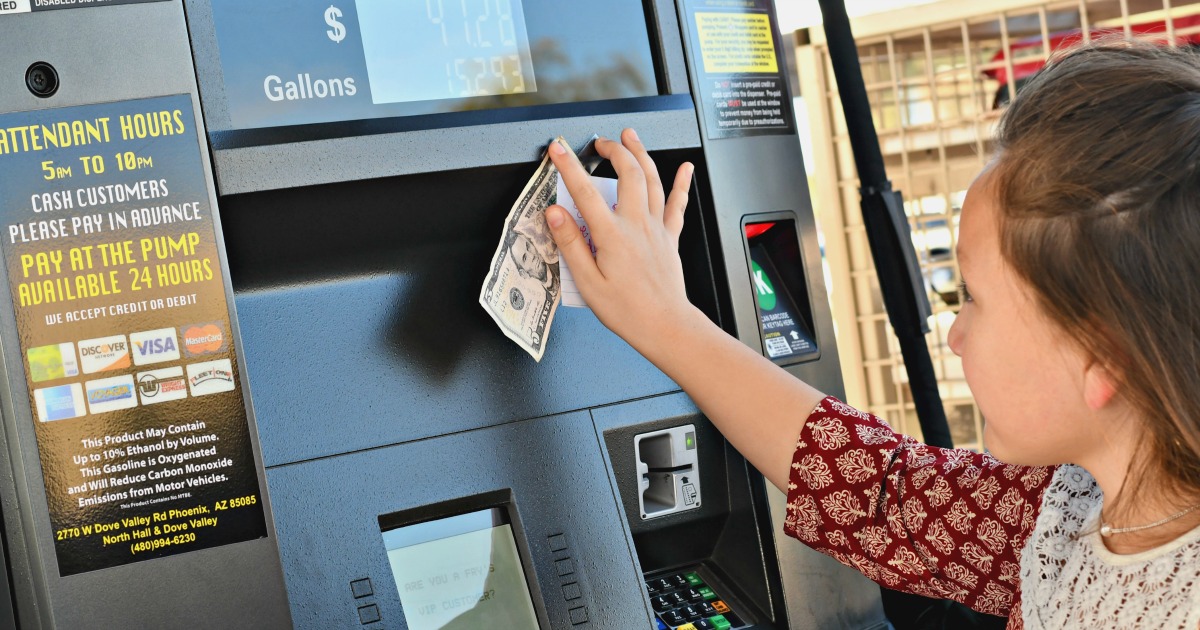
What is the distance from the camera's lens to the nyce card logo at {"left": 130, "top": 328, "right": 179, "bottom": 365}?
105 centimetres

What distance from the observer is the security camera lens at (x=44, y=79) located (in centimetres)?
104

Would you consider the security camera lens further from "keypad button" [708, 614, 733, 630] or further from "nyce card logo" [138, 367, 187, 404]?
"keypad button" [708, 614, 733, 630]

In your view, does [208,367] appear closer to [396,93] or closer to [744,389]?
[396,93]

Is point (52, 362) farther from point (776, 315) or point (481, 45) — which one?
point (776, 315)

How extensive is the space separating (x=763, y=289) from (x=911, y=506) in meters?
0.35

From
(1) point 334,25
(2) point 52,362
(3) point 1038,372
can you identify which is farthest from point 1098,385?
(2) point 52,362

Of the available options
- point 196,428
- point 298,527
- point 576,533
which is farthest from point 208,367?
point 576,533

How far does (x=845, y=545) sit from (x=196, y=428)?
2.42 feet

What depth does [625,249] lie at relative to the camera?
1270 mm

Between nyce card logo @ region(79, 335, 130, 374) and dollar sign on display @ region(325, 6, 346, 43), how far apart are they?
A: 1.25 feet

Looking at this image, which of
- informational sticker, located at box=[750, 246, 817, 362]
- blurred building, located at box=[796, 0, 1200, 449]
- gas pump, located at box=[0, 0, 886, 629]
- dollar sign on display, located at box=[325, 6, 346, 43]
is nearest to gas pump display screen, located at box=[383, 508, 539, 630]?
gas pump, located at box=[0, 0, 886, 629]

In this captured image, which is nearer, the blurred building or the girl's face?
the girl's face

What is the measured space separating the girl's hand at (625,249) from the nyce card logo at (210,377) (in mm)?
386

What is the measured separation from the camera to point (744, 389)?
4.26 ft
